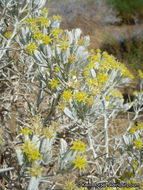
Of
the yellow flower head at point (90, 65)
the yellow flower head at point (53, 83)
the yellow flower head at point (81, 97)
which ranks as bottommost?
the yellow flower head at point (81, 97)

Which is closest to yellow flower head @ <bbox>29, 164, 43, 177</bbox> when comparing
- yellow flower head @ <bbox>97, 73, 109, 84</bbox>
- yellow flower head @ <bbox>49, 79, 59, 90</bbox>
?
yellow flower head @ <bbox>49, 79, 59, 90</bbox>

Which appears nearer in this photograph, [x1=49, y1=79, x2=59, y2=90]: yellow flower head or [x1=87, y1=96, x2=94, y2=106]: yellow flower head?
[x1=87, y1=96, x2=94, y2=106]: yellow flower head

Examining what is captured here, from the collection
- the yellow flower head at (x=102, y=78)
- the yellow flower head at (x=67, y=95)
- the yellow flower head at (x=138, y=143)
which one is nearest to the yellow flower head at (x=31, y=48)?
the yellow flower head at (x=67, y=95)

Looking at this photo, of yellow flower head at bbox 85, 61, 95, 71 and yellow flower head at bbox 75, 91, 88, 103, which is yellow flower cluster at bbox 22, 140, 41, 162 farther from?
yellow flower head at bbox 85, 61, 95, 71

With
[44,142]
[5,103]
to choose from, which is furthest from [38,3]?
[44,142]

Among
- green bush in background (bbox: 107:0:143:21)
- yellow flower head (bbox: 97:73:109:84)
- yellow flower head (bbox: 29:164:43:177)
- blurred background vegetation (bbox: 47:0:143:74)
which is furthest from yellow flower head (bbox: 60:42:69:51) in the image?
green bush in background (bbox: 107:0:143:21)

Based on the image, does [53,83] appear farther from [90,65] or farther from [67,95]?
[90,65]

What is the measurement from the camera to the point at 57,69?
4.39 feet

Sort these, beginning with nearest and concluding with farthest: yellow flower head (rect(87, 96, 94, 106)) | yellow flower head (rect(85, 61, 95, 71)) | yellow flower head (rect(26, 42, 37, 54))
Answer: yellow flower head (rect(87, 96, 94, 106)), yellow flower head (rect(26, 42, 37, 54)), yellow flower head (rect(85, 61, 95, 71))

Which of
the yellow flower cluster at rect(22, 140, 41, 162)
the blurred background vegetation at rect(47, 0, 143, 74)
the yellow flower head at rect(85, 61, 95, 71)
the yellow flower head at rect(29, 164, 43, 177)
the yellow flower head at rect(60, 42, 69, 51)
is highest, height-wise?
the blurred background vegetation at rect(47, 0, 143, 74)

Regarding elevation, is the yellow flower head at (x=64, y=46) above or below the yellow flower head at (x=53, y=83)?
above

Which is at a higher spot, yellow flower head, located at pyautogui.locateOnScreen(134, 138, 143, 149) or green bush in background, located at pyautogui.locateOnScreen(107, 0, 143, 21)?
green bush in background, located at pyautogui.locateOnScreen(107, 0, 143, 21)

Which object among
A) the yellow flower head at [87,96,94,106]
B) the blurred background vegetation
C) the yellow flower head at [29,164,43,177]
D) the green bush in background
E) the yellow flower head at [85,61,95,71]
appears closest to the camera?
the yellow flower head at [29,164,43,177]

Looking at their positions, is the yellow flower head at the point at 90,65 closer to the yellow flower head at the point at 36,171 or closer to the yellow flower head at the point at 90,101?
the yellow flower head at the point at 90,101
